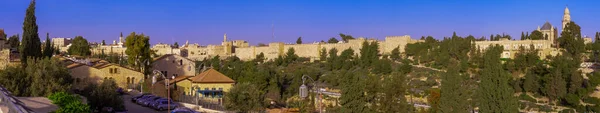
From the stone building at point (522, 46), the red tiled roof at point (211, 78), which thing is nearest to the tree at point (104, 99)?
the red tiled roof at point (211, 78)

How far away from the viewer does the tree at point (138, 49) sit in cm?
3784

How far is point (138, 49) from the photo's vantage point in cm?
3791

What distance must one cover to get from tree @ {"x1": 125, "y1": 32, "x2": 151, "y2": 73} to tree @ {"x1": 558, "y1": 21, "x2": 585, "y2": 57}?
31862 mm

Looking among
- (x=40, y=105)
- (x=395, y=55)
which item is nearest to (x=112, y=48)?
(x=395, y=55)

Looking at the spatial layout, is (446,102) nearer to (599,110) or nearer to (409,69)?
(599,110)

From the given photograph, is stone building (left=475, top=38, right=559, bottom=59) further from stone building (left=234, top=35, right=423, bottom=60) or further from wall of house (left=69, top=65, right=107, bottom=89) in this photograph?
wall of house (left=69, top=65, right=107, bottom=89)

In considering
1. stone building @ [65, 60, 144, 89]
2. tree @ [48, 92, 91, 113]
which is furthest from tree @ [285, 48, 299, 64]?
tree @ [48, 92, 91, 113]

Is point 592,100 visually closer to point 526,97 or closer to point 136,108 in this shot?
point 526,97

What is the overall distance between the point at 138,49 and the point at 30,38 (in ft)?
26.0

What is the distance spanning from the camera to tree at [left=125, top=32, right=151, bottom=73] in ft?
124

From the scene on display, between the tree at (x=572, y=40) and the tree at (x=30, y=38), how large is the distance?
38.1 meters

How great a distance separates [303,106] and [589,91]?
861 inches

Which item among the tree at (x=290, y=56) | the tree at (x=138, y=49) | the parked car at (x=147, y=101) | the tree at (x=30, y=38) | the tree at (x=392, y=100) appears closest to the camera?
the tree at (x=392, y=100)

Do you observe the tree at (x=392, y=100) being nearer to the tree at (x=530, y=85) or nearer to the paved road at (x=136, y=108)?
the paved road at (x=136, y=108)
